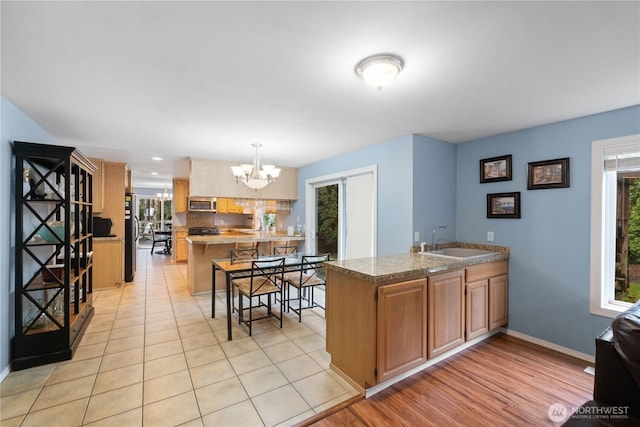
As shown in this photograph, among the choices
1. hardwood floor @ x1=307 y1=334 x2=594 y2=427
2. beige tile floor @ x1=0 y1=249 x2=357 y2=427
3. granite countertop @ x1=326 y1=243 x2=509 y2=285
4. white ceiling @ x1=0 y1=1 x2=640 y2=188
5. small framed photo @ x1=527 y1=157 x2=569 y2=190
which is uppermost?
white ceiling @ x1=0 y1=1 x2=640 y2=188

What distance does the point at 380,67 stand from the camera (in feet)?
5.41

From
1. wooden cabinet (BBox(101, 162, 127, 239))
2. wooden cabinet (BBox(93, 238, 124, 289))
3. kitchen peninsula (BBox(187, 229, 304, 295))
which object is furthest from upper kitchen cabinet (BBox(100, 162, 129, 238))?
kitchen peninsula (BBox(187, 229, 304, 295))

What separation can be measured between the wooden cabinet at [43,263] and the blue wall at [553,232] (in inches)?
176

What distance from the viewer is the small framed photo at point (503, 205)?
3.08 m

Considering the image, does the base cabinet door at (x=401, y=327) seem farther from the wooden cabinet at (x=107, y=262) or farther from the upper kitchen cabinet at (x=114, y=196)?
the upper kitchen cabinet at (x=114, y=196)

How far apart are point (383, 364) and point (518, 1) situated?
2257 mm

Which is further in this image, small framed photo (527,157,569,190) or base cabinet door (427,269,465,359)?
small framed photo (527,157,569,190)

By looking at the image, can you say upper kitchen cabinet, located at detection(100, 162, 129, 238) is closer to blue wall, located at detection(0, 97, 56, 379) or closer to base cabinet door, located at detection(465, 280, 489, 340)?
blue wall, located at detection(0, 97, 56, 379)

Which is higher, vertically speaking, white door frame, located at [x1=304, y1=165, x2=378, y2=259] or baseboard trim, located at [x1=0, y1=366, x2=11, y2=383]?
white door frame, located at [x1=304, y1=165, x2=378, y2=259]

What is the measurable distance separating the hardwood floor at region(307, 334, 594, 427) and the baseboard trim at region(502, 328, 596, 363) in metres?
0.07

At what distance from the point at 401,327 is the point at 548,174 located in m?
2.28

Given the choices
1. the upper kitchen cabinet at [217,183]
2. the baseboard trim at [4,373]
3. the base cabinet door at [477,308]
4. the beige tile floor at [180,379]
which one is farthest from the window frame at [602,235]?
the baseboard trim at [4,373]

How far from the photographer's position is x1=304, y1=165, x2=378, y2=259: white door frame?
11.9ft

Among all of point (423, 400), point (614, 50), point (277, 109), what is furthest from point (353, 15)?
point (423, 400)
